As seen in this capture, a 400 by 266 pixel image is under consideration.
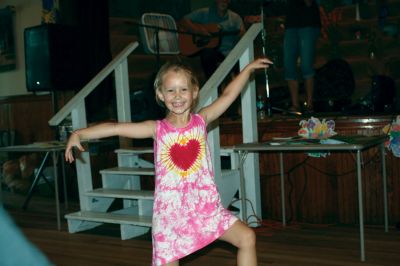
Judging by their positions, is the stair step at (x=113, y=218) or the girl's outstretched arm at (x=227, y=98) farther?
the stair step at (x=113, y=218)

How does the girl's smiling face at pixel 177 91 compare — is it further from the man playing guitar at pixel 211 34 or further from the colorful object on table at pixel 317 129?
the man playing guitar at pixel 211 34

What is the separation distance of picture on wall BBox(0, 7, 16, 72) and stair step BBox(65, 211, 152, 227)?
13.4 feet

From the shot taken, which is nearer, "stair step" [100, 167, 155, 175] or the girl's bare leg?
the girl's bare leg

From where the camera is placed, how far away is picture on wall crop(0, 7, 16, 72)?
7.92 m

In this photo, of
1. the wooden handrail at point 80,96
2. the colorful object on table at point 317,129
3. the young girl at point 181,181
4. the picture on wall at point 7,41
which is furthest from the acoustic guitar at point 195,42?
the young girl at point 181,181

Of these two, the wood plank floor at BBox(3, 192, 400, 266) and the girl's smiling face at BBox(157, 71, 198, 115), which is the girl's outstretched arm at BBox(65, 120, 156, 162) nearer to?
the girl's smiling face at BBox(157, 71, 198, 115)

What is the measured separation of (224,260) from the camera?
11.6 feet

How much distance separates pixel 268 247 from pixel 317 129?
3.09 feet

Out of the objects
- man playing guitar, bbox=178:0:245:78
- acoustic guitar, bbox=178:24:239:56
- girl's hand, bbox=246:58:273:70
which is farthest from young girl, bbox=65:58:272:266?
acoustic guitar, bbox=178:24:239:56

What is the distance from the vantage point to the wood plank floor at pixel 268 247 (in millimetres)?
3469

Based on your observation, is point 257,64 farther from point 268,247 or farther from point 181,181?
point 268,247

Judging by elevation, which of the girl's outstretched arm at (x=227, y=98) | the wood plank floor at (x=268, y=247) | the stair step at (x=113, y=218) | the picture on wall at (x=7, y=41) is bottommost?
the wood plank floor at (x=268, y=247)

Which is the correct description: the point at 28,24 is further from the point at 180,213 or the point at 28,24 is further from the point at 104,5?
the point at 180,213

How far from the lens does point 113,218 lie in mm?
4258
